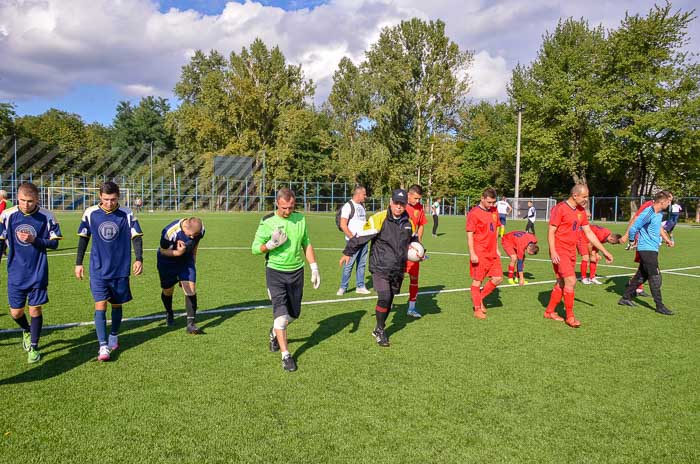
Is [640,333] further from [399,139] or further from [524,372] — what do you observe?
[399,139]

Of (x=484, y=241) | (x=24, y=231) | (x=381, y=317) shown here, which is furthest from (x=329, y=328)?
(x=24, y=231)

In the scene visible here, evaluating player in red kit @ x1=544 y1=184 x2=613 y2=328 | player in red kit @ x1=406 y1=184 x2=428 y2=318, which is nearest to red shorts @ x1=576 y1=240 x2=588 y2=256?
player in red kit @ x1=544 y1=184 x2=613 y2=328

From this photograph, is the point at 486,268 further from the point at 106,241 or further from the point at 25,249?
the point at 25,249

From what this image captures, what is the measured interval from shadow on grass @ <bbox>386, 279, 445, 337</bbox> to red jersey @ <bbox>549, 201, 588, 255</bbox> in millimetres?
2314

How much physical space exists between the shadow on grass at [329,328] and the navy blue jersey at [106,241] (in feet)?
7.73

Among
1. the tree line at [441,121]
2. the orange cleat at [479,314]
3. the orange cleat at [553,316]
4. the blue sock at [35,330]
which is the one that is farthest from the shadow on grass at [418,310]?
the tree line at [441,121]

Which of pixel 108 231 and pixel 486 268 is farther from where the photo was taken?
pixel 486 268

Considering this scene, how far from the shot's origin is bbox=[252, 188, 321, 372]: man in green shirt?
17.7ft

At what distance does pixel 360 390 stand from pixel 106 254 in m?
3.30

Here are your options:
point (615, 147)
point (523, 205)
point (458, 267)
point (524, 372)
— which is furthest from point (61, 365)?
point (615, 147)

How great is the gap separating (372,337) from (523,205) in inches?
1714

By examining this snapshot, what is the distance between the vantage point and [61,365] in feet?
17.8

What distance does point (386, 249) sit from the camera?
635 centimetres

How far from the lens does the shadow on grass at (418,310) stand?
7316 mm
